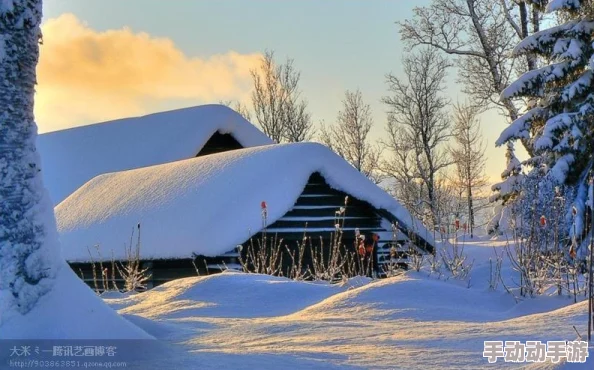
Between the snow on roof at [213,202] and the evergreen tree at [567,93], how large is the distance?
11.7ft

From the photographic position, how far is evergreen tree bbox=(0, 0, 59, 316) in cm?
413

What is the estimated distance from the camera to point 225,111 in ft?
63.0

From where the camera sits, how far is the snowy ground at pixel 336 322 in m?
3.79

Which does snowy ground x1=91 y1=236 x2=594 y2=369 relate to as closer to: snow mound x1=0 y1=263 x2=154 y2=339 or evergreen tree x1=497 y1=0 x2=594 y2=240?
snow mound x1=0 y1=263 x2=154 y2=339

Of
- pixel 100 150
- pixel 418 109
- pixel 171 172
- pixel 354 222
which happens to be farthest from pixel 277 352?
pixel 418 109

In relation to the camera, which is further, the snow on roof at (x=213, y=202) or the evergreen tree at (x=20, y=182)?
the snow on roof at (x=213, y=202)

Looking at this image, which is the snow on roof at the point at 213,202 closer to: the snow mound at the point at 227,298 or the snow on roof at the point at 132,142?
the snow mound at the point at 227,298

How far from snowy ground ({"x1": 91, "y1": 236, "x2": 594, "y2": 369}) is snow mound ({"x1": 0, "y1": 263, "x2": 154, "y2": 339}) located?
390mm

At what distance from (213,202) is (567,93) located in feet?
23.3

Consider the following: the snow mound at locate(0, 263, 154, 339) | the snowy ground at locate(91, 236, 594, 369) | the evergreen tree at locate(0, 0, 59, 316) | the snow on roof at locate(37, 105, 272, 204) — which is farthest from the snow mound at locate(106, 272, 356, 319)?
the snow on roof at locate(37, 105, 272, 204)

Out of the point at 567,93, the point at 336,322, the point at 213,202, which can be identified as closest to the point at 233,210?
the point at 213,202

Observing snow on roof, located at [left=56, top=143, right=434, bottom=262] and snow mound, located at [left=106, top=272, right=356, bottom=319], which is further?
snow on roof, located at [left=56, top=143, right=434, bottom=262]

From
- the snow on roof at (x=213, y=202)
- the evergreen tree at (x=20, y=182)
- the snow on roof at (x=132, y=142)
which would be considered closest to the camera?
the evergreen tree at (x=20, y=182)

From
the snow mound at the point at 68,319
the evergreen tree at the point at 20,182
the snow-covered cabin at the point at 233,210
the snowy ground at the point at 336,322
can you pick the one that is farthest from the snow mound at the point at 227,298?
the snow-covered cabin at the point at 233,210
